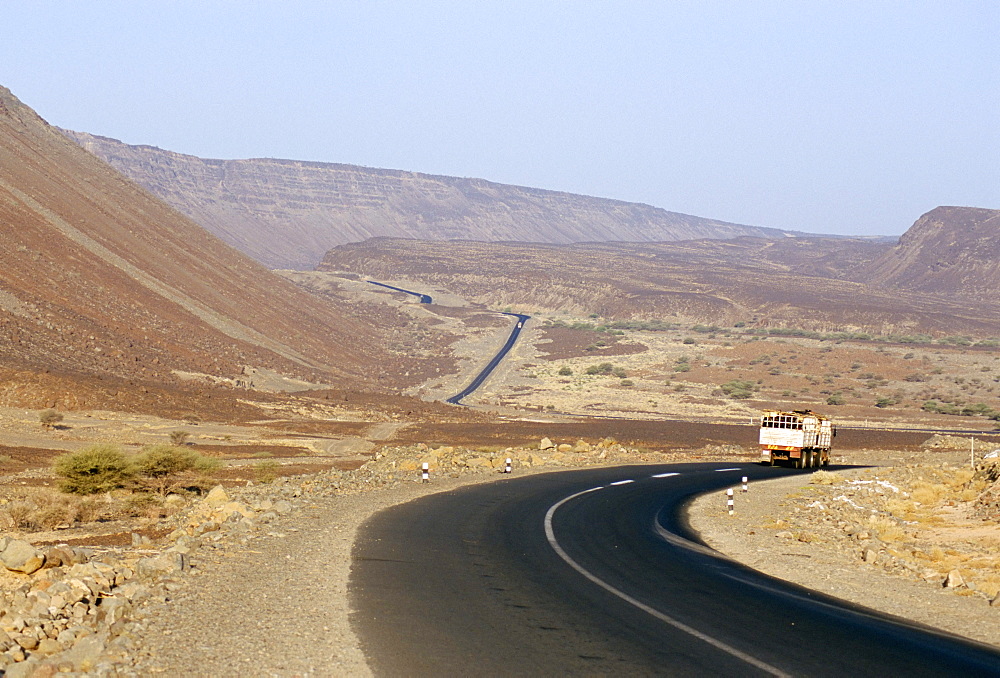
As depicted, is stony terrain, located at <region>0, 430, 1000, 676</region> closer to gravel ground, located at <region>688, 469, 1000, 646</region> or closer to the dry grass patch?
gravel ground, located at <region>688, 469, 1000, 646</region>

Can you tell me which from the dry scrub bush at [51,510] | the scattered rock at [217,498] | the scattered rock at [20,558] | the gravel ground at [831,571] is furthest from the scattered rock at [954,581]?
the dry scrub bush at [51,510]

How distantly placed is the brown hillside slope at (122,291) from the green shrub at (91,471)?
29966mm

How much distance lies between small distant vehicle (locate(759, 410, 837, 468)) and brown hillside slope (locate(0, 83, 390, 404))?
39064 mm

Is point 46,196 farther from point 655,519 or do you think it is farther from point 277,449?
point 655,519

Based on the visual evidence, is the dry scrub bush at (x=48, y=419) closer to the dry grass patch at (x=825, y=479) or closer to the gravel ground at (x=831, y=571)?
the gravel ground at (x=831, y=571)

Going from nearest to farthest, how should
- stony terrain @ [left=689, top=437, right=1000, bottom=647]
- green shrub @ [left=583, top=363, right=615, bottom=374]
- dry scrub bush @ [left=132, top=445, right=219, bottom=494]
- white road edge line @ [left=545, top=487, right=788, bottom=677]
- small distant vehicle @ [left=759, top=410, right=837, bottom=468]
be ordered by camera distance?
white road edge line @ [left=545, top=487, right=788, bottom=677], stony terrain @ [left=689, top=437, right=1000, bottom=647], dry scrub bush @ [left=132, top=445, right=219, bottom=494], small distant vehicle @ [left=759, top=410, right=837, bottom=468], green shrub @ [left=583, top=363, right=615, bottom=374]

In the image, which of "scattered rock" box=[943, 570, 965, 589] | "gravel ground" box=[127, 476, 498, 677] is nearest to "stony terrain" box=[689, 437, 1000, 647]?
"scattered rock" box=[943, 570, 965, 589]

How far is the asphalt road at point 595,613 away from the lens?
981 centimetres

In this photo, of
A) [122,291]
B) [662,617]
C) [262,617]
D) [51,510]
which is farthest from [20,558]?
[122,291]

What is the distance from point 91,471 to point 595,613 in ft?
63.8

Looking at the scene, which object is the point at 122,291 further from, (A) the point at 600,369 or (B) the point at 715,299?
(B) the point at 715,299

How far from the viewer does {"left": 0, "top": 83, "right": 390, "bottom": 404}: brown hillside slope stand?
6562 cm

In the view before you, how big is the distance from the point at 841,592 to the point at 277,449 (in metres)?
32.4

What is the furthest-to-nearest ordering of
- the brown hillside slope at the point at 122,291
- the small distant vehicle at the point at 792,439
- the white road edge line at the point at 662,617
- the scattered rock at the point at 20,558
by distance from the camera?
the brown hillside slope at the point at 122,291, the small distant vehicle at the point at 792,439, the scattered rock at the point at 20,558, the white road edge line at the point at 662,617
